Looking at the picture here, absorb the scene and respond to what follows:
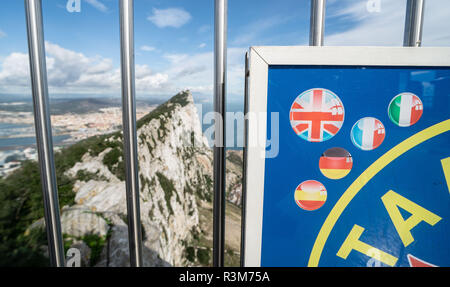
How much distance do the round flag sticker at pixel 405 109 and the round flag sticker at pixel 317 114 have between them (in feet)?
0.65

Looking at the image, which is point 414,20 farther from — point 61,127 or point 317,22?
point 61,127

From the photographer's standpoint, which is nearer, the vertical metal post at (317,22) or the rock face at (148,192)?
the vertical metal post at (317,22)

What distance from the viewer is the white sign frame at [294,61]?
799 millimetres

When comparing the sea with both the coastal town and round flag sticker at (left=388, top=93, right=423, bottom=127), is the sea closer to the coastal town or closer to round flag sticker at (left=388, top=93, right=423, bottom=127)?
the coastal town

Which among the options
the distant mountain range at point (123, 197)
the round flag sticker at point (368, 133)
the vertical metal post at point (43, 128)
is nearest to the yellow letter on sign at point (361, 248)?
the round flag sticker at point (368, 133)

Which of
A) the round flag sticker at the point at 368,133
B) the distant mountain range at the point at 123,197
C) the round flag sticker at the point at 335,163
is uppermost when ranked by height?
the round flag sticker at the point at 368,133

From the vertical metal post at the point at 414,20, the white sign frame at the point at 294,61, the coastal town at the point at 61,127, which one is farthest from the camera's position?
the coastal town at the point at 61,127

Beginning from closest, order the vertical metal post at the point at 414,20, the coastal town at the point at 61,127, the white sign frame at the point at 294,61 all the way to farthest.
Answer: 1. the white sign frame at the point at 294,61
2. the vertical metal post at the point at 414,20
3. the coastal town at the point at 61,127

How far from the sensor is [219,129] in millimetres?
1344

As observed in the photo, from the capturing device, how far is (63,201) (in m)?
1.48

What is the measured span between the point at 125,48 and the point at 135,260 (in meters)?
1.37

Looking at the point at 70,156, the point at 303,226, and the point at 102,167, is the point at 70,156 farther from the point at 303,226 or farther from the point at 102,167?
the point at 303,226

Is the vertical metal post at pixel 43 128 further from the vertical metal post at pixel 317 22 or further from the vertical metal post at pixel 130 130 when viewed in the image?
the vertical metal post at pixel 317 22

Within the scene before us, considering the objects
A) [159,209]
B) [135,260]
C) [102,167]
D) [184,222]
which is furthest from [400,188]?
[102,167]
